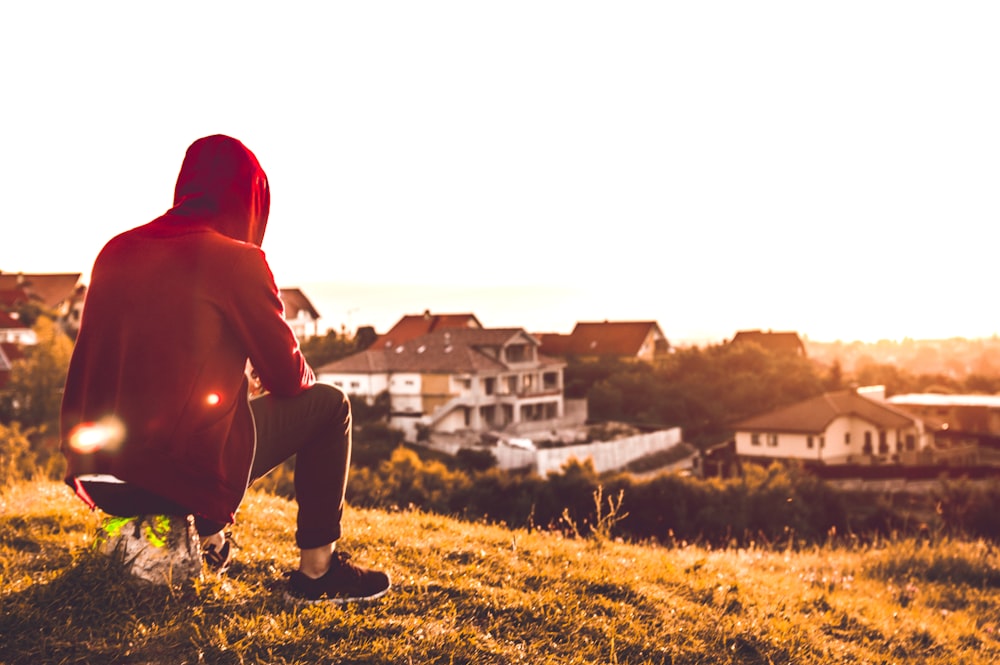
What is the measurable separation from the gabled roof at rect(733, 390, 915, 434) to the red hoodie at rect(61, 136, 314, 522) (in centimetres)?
3354

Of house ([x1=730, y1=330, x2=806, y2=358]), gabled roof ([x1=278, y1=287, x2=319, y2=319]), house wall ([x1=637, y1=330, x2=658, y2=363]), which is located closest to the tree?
gabled roof ([x1=278, y1=287, x2=319, y2=319])

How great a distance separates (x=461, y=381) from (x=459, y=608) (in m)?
37.0

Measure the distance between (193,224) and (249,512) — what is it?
8.72ft

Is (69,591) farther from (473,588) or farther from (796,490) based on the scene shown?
(796,490)

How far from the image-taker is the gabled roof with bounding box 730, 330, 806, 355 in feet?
196

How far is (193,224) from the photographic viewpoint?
3.13 metres

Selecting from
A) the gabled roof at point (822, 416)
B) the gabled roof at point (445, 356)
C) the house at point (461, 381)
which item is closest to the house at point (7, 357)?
the gabled roof at point (445, 356)

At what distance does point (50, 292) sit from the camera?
71.2 metres

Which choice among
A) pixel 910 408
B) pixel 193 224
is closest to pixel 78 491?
pixel 193 224

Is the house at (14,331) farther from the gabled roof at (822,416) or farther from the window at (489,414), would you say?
the gabled roof at (822,416)

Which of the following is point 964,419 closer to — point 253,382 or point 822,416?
point 822,416

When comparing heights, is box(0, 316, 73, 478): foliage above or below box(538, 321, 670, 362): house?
below

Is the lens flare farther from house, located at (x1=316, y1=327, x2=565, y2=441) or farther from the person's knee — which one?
house, located at (x1=316, y1=327, x2=565, y2=441)

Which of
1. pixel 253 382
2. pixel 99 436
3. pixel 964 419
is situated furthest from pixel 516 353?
pixel 99 436
